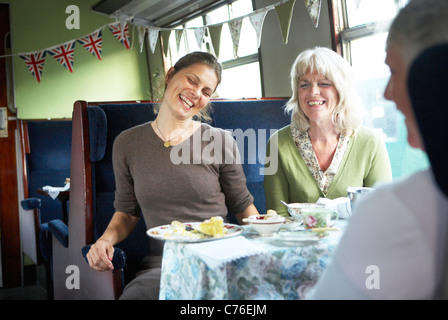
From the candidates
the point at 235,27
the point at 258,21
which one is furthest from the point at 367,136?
the point at 235,27

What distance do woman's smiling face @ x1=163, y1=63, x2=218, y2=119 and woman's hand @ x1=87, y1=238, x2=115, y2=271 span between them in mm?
595

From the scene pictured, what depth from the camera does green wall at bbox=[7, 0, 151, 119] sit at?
5.55 metres

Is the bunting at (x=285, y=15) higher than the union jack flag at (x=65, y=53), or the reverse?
the union jack flag at (x=65, y=53)

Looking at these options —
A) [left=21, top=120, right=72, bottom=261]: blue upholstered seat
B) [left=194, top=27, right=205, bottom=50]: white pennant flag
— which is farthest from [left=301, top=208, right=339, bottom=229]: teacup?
[left=21, top=120, right=72, bottom=261]: blue upholstered seat

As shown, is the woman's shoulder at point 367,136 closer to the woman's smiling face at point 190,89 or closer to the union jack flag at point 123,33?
the woman's smiling face at point 190,89

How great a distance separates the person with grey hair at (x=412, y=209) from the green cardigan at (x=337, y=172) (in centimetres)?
136

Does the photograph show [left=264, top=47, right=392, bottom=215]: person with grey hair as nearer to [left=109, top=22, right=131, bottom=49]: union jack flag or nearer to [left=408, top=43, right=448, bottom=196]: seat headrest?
[left=408, top=43, right=448, bottom=196]: seat headrest

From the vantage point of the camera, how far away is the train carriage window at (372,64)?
105 inches

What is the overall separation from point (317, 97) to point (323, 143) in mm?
212

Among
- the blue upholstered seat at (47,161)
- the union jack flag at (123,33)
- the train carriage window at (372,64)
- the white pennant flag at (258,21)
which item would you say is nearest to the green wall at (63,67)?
the union jack flag at (123,33)

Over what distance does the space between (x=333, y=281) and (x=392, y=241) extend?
104 mm

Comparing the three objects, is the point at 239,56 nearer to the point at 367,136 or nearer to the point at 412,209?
the point at 367,136

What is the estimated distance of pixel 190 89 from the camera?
190 centimetres

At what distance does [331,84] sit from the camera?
2.12 m
